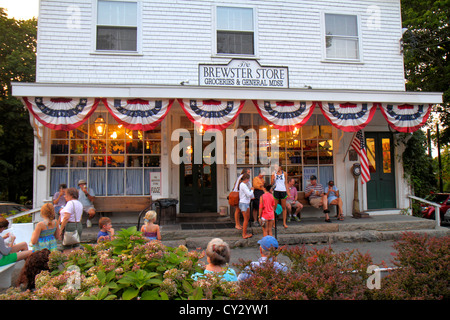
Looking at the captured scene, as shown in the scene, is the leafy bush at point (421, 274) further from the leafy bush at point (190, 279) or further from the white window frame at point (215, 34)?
the white window frame at point (215, 34)

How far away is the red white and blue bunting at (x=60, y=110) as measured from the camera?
27.3 feet

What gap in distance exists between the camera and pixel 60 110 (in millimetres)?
8438

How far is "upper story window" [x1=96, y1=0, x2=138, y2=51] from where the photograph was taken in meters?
9.99

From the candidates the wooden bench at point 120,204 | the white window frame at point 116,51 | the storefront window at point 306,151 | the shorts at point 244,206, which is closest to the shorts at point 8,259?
the wooden bench at point 120,204

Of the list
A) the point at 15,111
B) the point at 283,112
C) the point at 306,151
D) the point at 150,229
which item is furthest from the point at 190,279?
the point at 15,111

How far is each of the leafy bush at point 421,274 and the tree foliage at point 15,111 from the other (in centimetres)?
2050

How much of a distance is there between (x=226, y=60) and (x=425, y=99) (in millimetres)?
6442

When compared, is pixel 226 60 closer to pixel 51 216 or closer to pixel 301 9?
pixel 301 9

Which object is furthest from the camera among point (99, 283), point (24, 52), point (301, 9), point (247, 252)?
point (24, 52)

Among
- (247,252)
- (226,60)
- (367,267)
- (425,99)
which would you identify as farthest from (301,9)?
(367,267)

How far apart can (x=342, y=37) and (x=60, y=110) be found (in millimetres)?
9639

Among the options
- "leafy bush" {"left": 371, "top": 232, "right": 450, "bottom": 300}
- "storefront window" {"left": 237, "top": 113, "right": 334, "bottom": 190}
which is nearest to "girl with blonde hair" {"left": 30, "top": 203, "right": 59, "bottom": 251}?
"leafy bush" {"left": 371, "top": 232, "right": 450, "bottom": 300}

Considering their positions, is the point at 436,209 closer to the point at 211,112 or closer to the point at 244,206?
the point at 244,206

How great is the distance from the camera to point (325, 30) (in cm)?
1105
